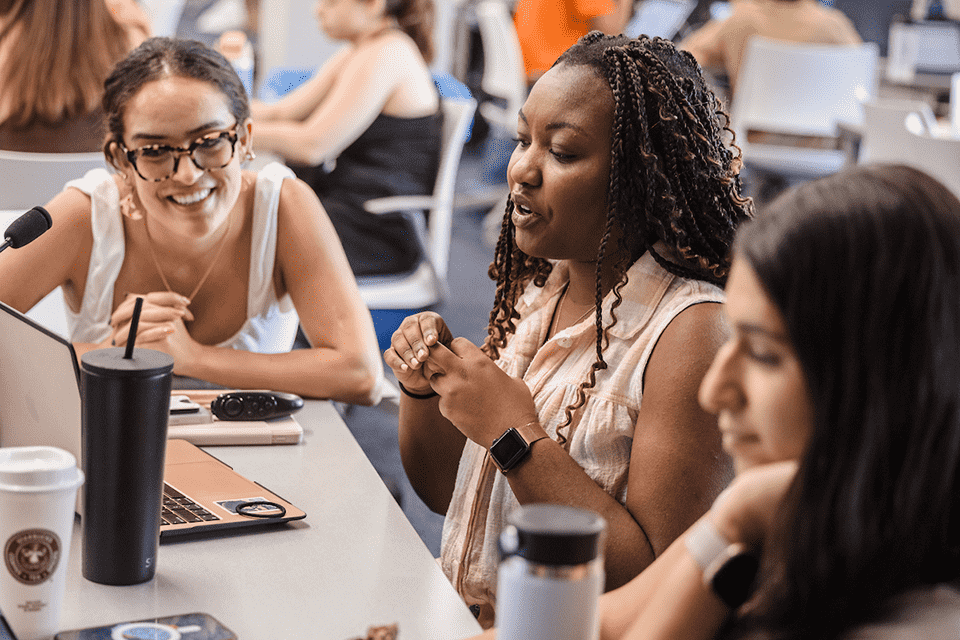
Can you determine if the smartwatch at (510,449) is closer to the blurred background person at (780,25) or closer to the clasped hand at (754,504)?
the clasped hand at (754,504)

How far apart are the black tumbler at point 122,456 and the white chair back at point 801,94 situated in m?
4.14

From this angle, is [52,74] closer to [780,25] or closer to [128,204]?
[128,204]

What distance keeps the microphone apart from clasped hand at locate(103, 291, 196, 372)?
467 mm

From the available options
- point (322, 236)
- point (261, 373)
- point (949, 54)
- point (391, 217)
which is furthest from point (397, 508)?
point (949, 54)

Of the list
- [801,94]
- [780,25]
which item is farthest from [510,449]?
[780,25]

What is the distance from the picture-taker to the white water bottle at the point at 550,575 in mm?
692

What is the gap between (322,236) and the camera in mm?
1909

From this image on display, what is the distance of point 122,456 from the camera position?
0.94m

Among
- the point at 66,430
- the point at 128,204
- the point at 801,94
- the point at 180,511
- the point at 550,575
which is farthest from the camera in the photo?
the point at 801,94

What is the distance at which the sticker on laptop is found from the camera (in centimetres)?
117

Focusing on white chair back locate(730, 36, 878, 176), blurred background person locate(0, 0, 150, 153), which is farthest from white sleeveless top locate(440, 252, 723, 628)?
white chair back locate(730, 36, 878, 176)

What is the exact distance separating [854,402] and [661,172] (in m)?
0.60

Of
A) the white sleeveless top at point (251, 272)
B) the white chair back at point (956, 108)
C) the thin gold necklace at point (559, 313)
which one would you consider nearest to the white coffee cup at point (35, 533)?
the thin gold necklace at point (559, 313)

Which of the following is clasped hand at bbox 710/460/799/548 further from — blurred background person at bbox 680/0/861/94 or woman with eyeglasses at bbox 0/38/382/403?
blurred background person at bbox 680/0/861/94
